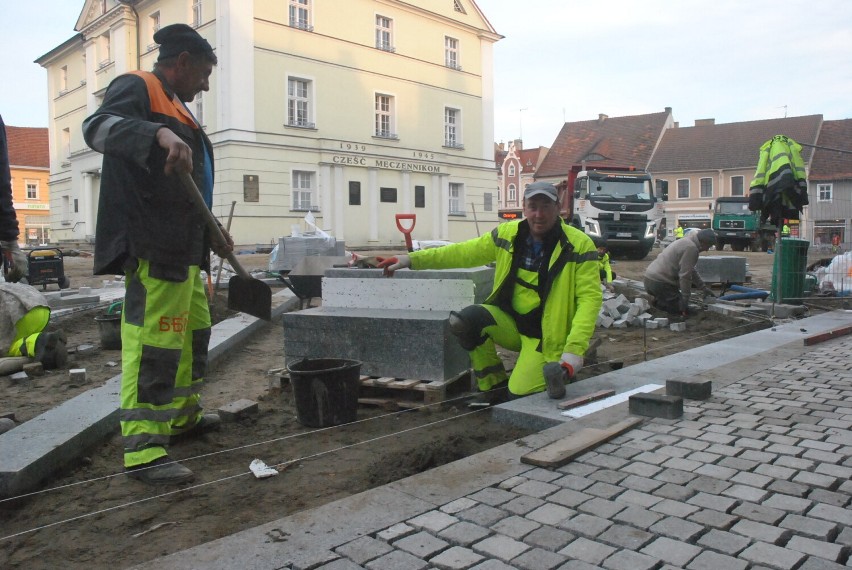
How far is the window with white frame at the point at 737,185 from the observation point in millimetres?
51250

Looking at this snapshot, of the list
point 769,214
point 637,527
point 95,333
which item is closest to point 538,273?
point 637,527

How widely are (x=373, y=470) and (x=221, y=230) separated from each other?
Answer: 5.13 feet

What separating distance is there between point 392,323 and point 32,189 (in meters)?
62.9

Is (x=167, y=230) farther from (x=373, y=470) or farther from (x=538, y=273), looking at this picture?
(x=538, y=273)

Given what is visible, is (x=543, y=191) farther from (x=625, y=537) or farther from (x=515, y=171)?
(x=515, y=171)

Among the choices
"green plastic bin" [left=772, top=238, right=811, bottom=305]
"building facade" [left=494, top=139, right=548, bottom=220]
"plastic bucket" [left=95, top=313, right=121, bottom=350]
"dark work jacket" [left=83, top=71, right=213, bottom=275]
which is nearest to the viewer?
"dark work jacket" [left=83, top=71, right=213, bottom=275]

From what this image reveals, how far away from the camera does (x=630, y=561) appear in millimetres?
2309

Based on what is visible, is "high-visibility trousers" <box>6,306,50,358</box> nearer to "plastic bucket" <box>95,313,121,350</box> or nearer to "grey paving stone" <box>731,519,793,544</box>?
"plastic bucket" <box>95,313,121,350</box>

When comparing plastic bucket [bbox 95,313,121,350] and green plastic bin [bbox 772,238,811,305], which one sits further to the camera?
green plastic bin [bbox 772,238,811,305]

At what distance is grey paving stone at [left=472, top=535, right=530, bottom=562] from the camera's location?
7.72 ft

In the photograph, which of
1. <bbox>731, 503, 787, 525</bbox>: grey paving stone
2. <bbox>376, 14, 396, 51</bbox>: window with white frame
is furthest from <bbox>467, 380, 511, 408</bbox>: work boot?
<bbox>376, 14, 396, 51</bbox>: window with white frame

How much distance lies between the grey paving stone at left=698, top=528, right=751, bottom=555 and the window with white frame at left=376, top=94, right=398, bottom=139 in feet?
95.2

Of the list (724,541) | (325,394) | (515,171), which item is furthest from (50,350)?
(515,171)

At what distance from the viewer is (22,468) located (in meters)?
3.19
